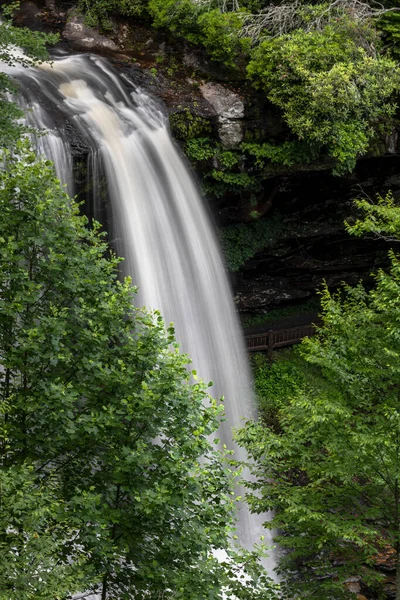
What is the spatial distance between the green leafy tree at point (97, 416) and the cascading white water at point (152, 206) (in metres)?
8.63

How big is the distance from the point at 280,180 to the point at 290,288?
196 inches

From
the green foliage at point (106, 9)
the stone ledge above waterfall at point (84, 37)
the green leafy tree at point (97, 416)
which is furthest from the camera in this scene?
the green foliage at point (106, 9)

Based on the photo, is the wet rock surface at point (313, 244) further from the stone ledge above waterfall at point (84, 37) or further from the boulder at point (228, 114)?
the stone ledge above waterfall at point (84, 37)

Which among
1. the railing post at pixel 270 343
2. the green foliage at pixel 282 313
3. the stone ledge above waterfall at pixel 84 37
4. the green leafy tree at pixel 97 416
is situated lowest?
the green leafy tree at pixel 97 416

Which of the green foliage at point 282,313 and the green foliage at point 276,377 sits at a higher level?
the green foliage at point 282,313

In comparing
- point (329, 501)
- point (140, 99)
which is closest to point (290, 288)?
point (140, 99)

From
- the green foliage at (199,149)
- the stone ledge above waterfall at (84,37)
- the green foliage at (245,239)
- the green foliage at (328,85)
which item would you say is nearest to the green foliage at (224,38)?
the green foliage at (328,85)

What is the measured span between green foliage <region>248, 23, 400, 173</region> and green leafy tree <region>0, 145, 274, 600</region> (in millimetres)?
11787

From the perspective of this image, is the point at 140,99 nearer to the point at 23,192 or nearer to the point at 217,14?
the point at 217,14

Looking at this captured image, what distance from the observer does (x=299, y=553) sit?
1277 centimetres

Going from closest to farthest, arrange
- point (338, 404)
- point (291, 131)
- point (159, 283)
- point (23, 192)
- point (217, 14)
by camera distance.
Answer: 1. point (23, 192)
2. point (338, 404)
3. point (159, 283)
4. point (291, 131)
5. point (217, 14)

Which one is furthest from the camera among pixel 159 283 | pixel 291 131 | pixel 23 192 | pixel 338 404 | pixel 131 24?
pixel 131 24

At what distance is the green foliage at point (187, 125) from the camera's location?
20.3 m

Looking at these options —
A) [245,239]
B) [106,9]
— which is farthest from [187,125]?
[106,9]
